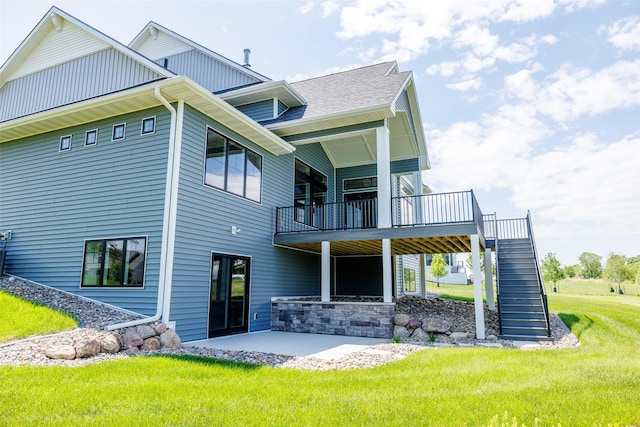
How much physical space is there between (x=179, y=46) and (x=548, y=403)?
1313 cm

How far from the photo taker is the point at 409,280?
1758 cm

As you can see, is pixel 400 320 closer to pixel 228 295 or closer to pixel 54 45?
pixel 228 295

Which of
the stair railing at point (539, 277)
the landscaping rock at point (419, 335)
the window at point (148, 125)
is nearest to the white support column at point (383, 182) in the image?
the landscaping rock at point (419, 335)

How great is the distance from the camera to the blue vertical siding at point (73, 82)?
8.95 m

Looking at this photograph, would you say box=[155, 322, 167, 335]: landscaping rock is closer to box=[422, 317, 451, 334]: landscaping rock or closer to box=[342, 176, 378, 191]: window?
box=[422, 317, 451, 334]: landscaping rock

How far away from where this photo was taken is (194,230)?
7.93 metres

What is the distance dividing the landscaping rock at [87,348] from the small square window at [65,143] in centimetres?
548

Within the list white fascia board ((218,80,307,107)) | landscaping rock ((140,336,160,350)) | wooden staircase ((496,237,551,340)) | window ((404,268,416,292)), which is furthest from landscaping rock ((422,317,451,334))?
window ((404,268,416,292))

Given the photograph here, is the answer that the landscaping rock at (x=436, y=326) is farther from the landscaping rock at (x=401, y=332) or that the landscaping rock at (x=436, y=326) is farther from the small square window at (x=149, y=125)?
the small square window at (x=149, y=125)

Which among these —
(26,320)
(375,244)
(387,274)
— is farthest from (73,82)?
(387,274)

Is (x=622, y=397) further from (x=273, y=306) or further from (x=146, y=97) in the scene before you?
(x=146, y=97)

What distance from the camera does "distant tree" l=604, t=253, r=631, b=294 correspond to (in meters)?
48.6

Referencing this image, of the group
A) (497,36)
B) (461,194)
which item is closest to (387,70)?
(497,36)

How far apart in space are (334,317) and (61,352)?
5753mm
